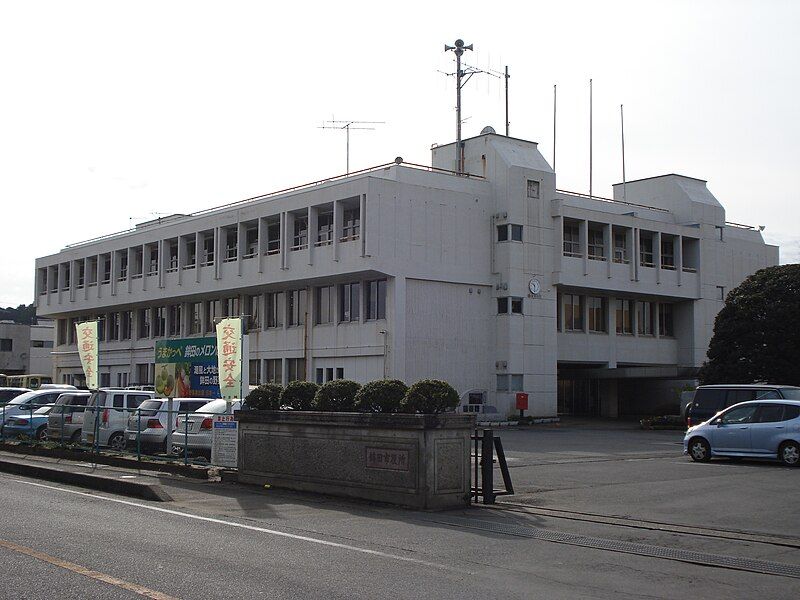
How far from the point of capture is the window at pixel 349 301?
4409 centimetres

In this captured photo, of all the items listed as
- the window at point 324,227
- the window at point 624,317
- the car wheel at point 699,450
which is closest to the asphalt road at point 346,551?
the car wheel at point 699,450

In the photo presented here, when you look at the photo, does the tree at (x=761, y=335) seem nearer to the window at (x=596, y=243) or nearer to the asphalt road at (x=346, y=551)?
the window at (x=596, y=243)

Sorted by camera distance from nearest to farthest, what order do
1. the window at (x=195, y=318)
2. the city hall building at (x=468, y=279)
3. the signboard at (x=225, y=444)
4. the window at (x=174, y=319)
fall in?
1. the signboard at (x=225, y=444)
2. the city hall building at (x=468, y=279)
3. the window at (x=195, y=318)
4. the window at (x=174, y=319)

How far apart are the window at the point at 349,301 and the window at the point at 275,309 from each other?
4824 millimetres

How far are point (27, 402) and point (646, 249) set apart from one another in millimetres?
35495

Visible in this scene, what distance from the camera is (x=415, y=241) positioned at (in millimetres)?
42625

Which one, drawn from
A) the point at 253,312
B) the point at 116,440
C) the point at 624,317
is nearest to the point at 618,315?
the point at 624,317

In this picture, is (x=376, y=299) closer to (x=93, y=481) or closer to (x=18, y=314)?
(x=93, y=481)

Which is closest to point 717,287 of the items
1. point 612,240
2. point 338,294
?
point 612,240

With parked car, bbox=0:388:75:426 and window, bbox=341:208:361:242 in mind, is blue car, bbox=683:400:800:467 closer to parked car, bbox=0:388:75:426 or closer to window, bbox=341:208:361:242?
parked car, bbox=0:388:75:426

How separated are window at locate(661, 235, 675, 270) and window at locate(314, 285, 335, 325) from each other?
19885mm

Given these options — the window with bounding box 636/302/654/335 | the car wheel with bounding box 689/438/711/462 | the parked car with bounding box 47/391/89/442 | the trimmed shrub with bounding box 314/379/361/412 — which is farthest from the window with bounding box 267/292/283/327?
the trimmed shrub with bounding box 314/379/361/412

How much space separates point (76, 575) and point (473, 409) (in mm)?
36122

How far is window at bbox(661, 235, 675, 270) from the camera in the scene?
5309 centimetres
